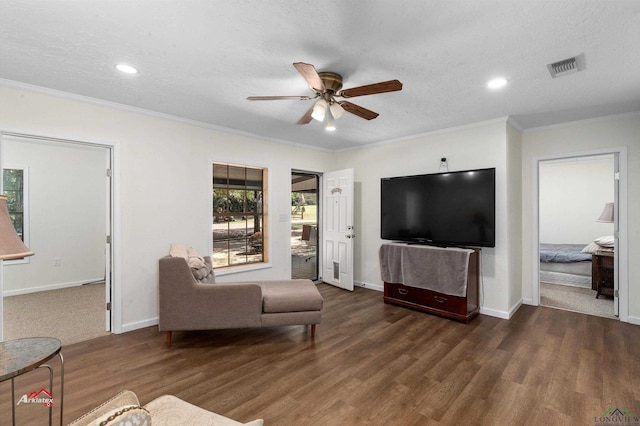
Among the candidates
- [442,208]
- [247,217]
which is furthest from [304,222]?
[442,208]

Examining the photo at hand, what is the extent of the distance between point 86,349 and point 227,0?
3350mm

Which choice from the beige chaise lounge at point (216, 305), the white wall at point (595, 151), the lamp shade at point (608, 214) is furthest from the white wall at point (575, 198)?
the beige chaise lounge at point (216, 305)

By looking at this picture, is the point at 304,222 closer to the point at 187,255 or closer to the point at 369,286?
the point at 369,286

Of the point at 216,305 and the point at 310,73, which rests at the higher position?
the point at 310,73

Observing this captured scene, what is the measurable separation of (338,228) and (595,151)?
3.66 meters

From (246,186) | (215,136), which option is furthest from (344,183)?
(215,136)

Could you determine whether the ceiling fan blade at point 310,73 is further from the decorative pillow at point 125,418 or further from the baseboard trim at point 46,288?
the baseboard trim at point 46,288

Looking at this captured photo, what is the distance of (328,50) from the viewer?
2.18m

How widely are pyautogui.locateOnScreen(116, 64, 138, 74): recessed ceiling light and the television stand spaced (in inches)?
142

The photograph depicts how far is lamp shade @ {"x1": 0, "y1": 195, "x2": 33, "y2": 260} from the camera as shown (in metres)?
1.40

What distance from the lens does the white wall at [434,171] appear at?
384cm

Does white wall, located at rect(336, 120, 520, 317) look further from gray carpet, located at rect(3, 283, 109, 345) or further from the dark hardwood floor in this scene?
gray carpet, located at rect(3, 283, 109, 345)

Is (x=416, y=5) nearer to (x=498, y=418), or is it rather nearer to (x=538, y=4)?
(x=538, y=4)

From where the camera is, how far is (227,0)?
1692 millimetres
